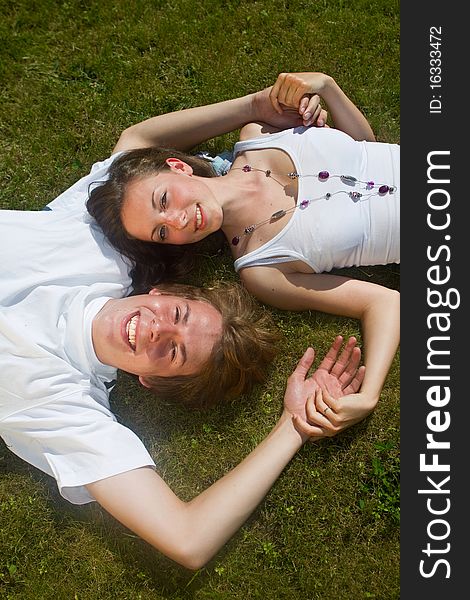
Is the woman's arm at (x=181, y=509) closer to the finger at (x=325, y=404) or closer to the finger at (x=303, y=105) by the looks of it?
the finger at (x=325, y=404)

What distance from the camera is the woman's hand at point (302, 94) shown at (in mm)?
4996

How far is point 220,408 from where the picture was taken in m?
5.23

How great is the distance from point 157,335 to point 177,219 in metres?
0.79

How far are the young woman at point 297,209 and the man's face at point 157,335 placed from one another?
48 cm

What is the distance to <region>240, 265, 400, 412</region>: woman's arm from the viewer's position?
475 centimetres

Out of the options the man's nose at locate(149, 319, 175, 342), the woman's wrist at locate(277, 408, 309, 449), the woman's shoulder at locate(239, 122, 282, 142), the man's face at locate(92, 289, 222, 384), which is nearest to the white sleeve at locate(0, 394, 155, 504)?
the man's face at locate(92, 289, 222, 384)

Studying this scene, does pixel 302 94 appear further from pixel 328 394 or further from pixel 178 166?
pixel 328 394

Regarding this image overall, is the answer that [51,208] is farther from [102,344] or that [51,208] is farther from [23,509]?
[23,509]

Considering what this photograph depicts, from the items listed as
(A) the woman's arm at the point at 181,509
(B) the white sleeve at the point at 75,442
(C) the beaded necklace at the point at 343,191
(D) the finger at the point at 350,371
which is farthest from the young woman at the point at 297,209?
(B) the white sleeve at the point at 75,442

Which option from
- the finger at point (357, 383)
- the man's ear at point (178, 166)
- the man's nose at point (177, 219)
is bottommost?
the finger at point (357, 383)

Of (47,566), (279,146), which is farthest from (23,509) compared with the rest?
(279,146)

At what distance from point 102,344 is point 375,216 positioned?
217 centimetres

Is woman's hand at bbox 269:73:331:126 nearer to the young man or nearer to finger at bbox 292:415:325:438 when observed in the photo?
the young man

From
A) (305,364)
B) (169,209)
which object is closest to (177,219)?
(169,209)
